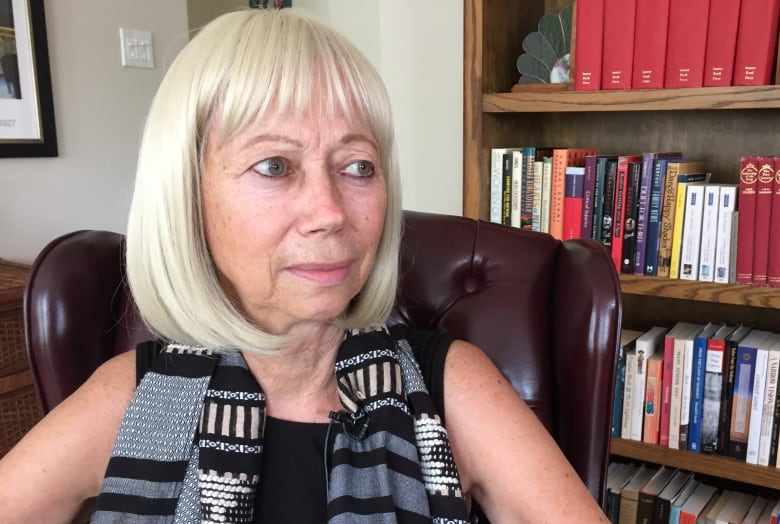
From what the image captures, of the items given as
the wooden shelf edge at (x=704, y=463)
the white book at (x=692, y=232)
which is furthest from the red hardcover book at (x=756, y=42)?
the wooden shelf edge at (x=704, y=463)

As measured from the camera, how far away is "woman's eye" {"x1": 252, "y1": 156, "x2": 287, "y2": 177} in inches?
32.5

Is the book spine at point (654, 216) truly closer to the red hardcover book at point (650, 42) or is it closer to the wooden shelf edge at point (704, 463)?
the red hardcover book at point (650, 42)

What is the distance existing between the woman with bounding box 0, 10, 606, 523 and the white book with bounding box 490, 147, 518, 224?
845 millimetres

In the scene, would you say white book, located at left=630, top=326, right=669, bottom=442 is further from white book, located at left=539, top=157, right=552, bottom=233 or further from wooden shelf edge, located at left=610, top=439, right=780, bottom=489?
white book, located at left=539, top=157, right=552, bottom=233

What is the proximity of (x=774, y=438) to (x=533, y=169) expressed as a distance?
0.85m

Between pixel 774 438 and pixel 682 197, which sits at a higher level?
pixel 682 197

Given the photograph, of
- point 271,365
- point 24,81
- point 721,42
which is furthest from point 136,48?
point 721,42

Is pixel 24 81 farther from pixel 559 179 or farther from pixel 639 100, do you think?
pixel 639 100

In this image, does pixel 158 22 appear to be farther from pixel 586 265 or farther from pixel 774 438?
pixel 774 438

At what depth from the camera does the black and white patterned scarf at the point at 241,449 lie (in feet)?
2.80

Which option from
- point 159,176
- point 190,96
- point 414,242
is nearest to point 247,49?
point 190,96

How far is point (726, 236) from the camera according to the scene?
1524mm

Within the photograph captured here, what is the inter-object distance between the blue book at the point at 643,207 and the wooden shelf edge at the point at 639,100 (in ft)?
0.38

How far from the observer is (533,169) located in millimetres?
1746
